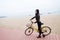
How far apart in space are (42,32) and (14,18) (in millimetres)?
2062

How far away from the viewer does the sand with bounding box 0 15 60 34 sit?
6645 millimetres

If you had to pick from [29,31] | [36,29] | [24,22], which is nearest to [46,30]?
[36,29]

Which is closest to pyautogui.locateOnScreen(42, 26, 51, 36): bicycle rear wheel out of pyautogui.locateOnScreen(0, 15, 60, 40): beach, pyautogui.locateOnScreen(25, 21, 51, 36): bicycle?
pyautogui.locateOnScreen(25, 21, 51, 36): bicycle

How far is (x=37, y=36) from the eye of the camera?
A: 581cm

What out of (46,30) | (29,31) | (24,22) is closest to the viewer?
(46,30)

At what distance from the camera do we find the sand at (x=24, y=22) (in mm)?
6645

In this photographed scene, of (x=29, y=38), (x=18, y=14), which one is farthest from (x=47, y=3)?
(x=29, y=38)

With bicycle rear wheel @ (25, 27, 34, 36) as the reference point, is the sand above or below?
above

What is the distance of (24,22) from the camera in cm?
710

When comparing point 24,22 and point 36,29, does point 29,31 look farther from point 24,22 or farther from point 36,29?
point 24,22

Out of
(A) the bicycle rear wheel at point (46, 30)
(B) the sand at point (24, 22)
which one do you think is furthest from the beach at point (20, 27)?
(A) the bicycle rear wheel at point (46, 30)

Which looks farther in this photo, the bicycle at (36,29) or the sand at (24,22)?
the sand at (24,22)

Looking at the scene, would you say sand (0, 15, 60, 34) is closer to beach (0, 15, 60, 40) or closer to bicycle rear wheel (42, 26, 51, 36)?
beach (0, 15, 60, 40)

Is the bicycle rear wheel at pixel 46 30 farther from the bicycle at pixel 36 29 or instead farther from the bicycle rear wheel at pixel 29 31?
the bicycle rear wheel at pixel 29 31
